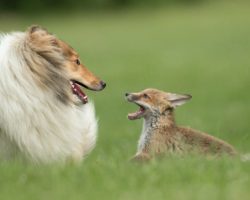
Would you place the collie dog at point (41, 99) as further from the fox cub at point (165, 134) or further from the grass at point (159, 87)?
the fox cub at point (165, 134)

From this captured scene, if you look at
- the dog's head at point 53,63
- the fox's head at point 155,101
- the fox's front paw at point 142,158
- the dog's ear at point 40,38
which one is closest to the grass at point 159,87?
the fox's front paw at point 142,158

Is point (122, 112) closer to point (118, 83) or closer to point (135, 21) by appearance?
point (118, 83)

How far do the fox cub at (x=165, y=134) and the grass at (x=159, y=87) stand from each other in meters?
0.51

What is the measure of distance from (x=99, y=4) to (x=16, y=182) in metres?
43.6

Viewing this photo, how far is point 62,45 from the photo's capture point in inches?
414

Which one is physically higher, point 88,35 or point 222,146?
point 88,35

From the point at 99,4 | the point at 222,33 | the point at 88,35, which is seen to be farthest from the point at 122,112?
the point at 99,4

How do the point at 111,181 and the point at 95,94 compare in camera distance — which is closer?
the point at 111,181

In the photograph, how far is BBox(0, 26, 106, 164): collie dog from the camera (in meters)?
10.0

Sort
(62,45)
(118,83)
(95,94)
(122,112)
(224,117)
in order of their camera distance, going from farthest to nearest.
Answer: (118,83) < (95,94) < (122,112) < (224,117) < (62,45)

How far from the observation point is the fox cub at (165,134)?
10.7 m

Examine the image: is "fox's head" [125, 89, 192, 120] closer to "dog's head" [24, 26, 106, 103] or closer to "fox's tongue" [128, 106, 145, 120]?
"fox's tongue" [128, 106, 145, 120]

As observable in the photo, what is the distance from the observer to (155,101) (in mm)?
11727

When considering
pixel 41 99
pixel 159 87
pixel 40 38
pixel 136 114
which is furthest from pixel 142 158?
pixel 159 87
